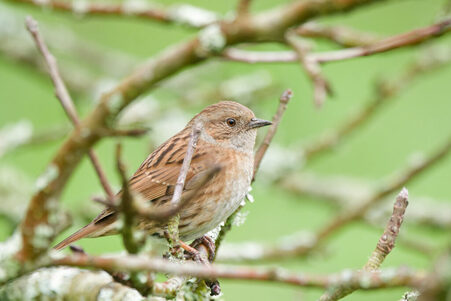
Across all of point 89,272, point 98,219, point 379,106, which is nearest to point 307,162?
point 379,106

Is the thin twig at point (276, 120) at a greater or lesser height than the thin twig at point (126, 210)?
greater

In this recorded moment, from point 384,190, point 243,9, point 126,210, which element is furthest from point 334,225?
point 126,210

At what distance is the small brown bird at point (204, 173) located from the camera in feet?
10.7

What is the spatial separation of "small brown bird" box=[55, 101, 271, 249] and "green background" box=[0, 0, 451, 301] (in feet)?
6.84

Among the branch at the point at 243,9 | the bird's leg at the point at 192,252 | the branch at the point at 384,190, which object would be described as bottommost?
the bird's leg at the point at 192,252

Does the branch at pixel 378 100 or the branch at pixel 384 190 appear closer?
the branch at pixel 384 190

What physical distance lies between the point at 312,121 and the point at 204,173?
4054mm

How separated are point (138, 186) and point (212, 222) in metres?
0.51

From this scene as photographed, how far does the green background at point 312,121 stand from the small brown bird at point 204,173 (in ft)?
6.84

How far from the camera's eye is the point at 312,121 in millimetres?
7371

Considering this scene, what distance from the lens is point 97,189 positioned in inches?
244

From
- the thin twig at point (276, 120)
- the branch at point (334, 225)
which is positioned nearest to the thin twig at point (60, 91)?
the thin twig at point (276, 120)

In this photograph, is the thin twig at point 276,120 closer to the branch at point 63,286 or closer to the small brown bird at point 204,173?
the small brown bird at point 204,173

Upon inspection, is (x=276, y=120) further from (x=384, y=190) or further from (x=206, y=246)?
(x=384, y=190)
